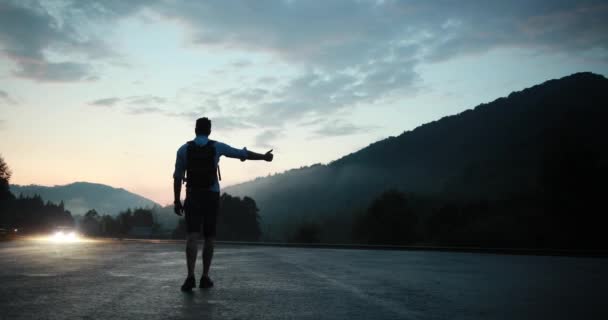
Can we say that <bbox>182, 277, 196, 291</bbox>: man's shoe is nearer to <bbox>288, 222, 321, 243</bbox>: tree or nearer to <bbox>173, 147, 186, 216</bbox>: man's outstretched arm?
<bbox>173, 147, 186, 216</bbox>: man's outstretched arm

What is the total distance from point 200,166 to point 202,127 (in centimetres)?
50

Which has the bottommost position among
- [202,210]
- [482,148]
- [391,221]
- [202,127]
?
[391,221]

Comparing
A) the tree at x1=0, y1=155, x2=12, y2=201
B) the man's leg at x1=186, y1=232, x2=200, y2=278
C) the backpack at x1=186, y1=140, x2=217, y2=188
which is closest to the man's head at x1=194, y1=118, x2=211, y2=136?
the backpack at x1=186, y1=140, x2=217, y2=188

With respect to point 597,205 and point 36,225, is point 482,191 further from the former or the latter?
point 36,225

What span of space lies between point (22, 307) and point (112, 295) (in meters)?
0.81

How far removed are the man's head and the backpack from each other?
0.49 ft

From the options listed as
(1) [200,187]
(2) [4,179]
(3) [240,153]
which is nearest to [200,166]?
(1) [200,187]

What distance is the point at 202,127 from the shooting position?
19.0 feet

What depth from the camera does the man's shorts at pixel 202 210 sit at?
538cm

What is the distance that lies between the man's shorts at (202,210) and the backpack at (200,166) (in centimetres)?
10

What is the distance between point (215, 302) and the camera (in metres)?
4.08

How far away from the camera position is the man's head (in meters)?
5.76

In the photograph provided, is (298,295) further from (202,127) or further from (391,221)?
(391,221)

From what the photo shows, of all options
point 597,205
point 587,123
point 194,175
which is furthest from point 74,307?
point 587,123
